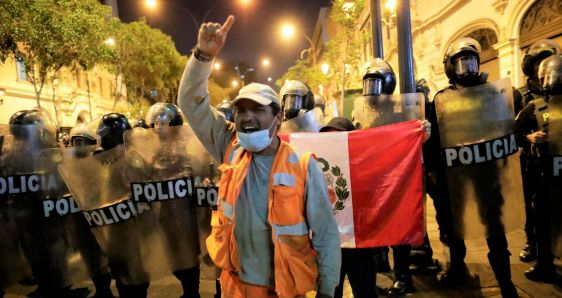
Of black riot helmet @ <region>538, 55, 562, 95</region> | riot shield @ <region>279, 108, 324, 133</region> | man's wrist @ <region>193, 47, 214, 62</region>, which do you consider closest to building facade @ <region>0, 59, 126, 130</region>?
riot shield @ <region>279, 108, 324, 133</region>

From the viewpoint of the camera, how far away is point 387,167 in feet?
11.9

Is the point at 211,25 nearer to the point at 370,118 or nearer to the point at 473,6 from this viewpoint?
the point at 370,118

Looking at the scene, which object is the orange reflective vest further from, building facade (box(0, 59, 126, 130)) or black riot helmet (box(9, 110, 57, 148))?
building facade (box(0, 59, 126, 130))

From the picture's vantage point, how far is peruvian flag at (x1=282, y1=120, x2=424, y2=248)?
11.8 ft

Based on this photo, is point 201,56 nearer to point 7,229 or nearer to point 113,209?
point 113,209

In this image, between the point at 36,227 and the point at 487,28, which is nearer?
the point at 36,227

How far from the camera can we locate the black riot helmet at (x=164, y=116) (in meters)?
4.65

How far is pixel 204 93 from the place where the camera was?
2412mm

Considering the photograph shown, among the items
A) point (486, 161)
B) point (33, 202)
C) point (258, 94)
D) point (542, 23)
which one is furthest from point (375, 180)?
point (542, 23)

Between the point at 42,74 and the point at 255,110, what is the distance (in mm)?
16763

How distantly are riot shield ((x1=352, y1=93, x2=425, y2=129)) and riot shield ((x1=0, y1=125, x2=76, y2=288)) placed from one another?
125 inches

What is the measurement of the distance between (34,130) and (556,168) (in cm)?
517

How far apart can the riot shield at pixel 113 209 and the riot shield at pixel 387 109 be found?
2301 mm

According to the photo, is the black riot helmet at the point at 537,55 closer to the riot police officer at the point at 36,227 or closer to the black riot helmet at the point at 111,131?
the black riot helmet at the point at 111,131
